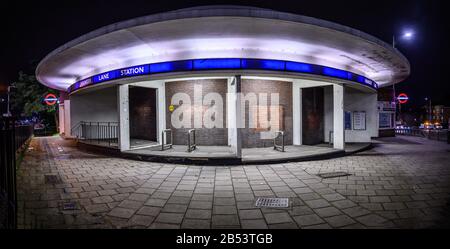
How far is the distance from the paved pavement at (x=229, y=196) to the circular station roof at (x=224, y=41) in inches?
154

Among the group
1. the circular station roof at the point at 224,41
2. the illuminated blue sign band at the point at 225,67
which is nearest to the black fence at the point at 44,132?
the circular station roof at the point at 224,41

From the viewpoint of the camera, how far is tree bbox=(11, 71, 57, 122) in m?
22.8

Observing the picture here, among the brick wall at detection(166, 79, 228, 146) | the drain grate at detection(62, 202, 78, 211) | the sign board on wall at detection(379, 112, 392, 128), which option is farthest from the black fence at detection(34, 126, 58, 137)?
the sign board on wall at detection(379, 112, 392, 128)

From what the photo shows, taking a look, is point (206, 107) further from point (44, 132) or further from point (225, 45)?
point (44, 132)

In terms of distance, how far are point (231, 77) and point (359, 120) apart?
919cm

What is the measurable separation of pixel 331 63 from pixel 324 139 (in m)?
4.81

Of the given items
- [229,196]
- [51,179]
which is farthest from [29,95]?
[229,196]

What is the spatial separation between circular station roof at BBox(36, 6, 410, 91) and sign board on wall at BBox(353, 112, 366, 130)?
13.7 feet

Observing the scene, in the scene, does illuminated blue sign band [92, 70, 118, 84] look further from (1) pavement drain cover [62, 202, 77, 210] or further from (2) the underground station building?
(1) pavement drain cover [62, 202, 77, 210]

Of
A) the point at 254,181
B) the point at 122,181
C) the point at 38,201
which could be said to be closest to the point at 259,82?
the point at 254,181

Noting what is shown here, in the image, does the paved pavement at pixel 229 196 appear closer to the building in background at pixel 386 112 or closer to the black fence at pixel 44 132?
the building in background at pixel 386 112

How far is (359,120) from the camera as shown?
14102mm

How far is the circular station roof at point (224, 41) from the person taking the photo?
617 centimetres
